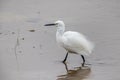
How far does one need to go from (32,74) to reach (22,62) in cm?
88

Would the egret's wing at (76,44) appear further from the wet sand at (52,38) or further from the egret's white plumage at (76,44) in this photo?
the wet sand at (52,38)

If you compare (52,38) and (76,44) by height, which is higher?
(76,44)

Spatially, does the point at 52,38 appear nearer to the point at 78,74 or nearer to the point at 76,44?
the point at 76,44

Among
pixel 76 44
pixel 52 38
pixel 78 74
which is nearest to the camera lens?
pixel 78 74

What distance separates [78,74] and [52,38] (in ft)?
8.19

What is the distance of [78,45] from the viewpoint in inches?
425

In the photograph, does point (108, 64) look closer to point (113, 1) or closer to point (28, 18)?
point (28, 18)

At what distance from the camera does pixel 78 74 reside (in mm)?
10023

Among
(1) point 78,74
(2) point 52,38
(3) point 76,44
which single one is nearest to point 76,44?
(3) point 76,44

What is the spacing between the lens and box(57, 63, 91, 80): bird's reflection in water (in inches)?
383

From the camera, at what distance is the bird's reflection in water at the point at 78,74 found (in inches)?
383

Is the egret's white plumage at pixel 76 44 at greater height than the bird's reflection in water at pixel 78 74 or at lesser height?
greater

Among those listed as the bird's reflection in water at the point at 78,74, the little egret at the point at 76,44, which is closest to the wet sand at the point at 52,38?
the bird's reflection in water at the point at 78,74

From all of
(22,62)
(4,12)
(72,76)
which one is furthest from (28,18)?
(72,76)
